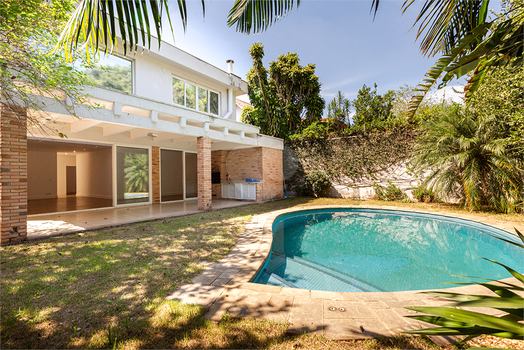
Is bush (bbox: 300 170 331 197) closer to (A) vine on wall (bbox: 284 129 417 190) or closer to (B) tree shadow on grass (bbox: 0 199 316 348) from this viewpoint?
(A) vine on wall (bbox: 284 129 417 190)

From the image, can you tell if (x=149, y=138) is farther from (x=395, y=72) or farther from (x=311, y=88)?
(x=395, y=72)

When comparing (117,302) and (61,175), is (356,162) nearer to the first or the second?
(117,302)

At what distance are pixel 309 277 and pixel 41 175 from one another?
54.5 ft

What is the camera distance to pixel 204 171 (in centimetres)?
830

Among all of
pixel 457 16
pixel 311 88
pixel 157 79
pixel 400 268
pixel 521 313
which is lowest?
pixel 400 268

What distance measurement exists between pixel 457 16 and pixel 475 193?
26.0 feet

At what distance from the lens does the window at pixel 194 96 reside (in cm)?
1019

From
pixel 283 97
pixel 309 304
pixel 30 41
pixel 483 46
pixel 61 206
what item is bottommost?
pixel 309 304

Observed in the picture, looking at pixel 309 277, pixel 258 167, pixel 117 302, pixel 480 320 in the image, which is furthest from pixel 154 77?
pixel 480 320

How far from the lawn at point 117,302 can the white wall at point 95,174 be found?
673 cm

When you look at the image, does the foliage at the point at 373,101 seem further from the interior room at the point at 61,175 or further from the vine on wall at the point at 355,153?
the interior room at the point at 61,175

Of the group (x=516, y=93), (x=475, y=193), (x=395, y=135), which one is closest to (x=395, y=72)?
(x=395, y=135)

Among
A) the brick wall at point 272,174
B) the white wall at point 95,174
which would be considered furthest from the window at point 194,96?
the white wall at point 95,174

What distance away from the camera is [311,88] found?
15.1 metres
